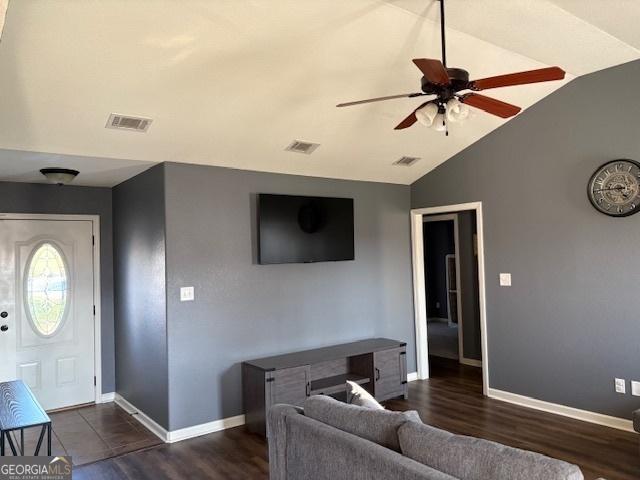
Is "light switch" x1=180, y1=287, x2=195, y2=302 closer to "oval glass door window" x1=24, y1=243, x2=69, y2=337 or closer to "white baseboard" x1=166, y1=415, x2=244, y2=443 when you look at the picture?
"white baseboard" x1=166, y1=415, x2=244, y2=443

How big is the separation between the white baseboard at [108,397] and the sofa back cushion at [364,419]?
12.2 feet

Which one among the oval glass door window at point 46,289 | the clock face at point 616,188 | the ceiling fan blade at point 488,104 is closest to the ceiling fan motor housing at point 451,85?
the ceiling fan blade at point 488,104

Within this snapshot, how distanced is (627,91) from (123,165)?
438 cm

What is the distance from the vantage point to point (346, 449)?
2.21 metres

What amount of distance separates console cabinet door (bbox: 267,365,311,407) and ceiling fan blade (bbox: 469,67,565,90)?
112 inches

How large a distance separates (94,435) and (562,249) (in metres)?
4.58

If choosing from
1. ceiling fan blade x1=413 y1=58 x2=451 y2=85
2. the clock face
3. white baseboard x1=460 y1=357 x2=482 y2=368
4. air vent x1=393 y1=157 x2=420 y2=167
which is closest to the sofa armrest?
ceiling fan blade x1=413 y1=58 x2=451 y2=85

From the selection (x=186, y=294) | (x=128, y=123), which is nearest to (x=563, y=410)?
(x=186, y=294)

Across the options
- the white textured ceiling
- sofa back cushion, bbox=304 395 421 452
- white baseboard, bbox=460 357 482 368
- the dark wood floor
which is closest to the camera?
sofa back cushion, bbox=304 395 421 452

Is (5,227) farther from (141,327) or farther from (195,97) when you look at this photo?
(195,97)

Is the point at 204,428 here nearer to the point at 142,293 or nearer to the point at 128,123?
the point at 142,293

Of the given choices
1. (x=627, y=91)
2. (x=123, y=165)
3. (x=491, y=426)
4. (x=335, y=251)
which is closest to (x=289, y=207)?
(x=335, y=251)

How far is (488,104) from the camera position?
293 cm

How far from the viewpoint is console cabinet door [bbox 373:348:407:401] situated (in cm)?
496
